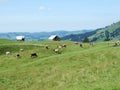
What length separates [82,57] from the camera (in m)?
57.9

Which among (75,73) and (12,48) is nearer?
(75,73)

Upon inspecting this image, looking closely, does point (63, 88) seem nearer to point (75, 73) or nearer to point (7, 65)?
point (75, 73)

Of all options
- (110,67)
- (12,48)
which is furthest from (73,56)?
(12,48)

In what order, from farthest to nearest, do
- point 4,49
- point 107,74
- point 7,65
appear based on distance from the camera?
1. point 4,49
2. point 7,65
3. point 107,74

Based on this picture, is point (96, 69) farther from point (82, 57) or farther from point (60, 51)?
point (60, 51)

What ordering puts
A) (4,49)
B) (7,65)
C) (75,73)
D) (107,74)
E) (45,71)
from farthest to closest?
(4,49), (7,65), (45,71), (75,73), (107,74)

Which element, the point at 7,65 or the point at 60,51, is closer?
the point at 7,65

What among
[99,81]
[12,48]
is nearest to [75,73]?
[99,81]

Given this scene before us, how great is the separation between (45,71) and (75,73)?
7385 mm

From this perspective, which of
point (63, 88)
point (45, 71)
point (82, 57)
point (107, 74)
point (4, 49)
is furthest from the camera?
point (4, 49)

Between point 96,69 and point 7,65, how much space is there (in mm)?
27215

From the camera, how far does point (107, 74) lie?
43031 mm

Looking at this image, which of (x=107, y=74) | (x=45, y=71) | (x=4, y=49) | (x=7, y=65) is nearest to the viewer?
(x=107, y=74)

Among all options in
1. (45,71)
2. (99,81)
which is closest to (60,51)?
(45,71)
